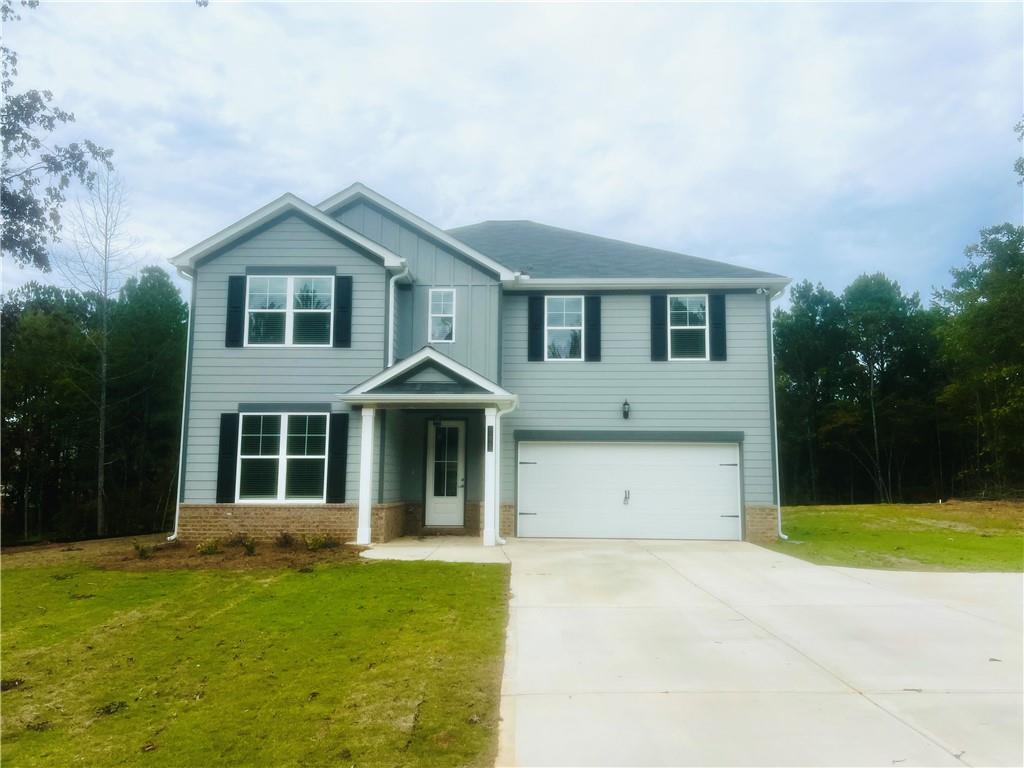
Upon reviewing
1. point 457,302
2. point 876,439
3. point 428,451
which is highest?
point 457,302

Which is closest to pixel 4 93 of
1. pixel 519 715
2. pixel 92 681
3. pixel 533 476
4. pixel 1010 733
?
pixel 533 476

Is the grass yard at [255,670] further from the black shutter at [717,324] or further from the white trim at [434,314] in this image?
the black shutter at [717,324]

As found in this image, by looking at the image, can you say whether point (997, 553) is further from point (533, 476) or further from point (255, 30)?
point (255, 30)

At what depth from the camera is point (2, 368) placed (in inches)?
935

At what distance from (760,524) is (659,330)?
4381mm

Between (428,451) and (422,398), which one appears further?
(428,451)

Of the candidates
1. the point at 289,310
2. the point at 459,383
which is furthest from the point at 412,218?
the point at 459,383

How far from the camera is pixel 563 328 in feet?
47.0

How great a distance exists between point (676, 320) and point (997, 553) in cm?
704

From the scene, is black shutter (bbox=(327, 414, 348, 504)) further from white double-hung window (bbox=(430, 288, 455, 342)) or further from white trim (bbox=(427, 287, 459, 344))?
white double-hung window (bbox=(430, 288, 455, 342))

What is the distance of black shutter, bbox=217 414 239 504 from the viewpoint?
1251 centimetres

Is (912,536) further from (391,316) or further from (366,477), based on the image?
(391,316)

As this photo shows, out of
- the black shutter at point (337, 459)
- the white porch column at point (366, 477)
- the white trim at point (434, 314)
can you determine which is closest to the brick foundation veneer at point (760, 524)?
the white trim at point (434, 314)

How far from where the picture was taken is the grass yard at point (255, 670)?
3.90m
